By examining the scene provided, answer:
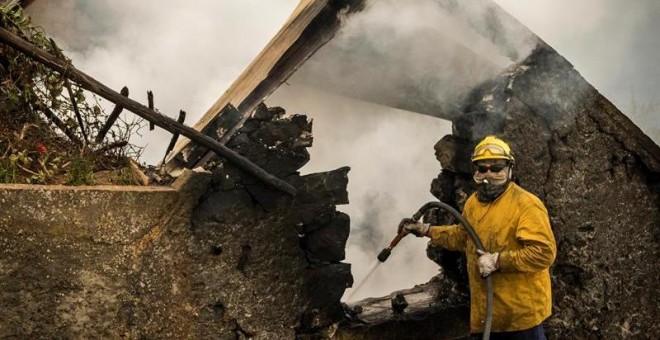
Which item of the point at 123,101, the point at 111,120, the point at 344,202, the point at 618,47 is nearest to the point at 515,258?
the point at 344,202

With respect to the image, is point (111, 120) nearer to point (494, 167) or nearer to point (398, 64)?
point (398, 64)

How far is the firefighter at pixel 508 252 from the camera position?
3.93 m

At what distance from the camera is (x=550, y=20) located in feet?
63.6

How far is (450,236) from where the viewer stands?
181 inches

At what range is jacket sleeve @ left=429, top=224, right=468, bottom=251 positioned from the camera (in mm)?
4551

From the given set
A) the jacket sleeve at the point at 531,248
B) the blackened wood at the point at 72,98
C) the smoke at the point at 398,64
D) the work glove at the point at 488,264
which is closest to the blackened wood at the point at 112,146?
the blackened wood at the point at 72,98

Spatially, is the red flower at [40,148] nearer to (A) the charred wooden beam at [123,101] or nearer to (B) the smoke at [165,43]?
(A) the charred wooden beam at [123,101]

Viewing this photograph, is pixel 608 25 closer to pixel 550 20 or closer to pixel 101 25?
pixel 550 20

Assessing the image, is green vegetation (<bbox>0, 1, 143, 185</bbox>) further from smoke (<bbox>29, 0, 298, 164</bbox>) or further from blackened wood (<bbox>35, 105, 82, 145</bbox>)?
smoke (<bbox>29, 0, 298, 164</bbox>)

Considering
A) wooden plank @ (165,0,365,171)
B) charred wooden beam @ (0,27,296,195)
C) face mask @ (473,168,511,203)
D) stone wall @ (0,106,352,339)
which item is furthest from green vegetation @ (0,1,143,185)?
face mask @ (473,168,511,203)

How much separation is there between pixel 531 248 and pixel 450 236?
793mm

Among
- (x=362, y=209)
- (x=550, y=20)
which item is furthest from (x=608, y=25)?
(x=362, y=209)

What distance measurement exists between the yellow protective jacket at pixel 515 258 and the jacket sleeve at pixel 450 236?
17cm

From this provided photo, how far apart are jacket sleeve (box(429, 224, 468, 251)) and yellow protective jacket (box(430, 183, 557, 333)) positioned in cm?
17
